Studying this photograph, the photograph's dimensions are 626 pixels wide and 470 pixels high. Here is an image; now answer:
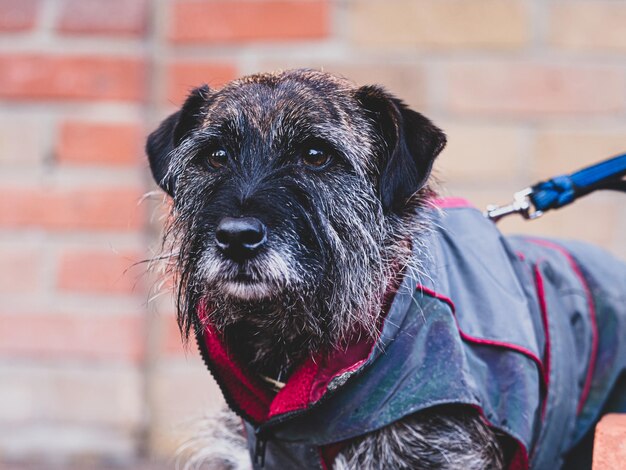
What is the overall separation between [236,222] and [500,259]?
2.49 feet

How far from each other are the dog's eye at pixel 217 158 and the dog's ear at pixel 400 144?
37 cm

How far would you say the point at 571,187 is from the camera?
240 centimetres

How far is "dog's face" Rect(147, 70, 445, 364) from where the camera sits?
1846mm

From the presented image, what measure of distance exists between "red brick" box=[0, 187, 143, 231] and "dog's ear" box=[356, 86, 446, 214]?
169 centimetres

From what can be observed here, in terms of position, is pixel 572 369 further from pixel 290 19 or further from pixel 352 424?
pixel 290 19

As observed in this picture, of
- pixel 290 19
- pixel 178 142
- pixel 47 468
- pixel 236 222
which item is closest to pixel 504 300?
pixel 236 222

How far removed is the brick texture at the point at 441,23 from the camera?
3.50 meters

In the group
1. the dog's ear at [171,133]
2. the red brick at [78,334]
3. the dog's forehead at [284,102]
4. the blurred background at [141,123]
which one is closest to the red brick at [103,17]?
the blurred background at [141,123]

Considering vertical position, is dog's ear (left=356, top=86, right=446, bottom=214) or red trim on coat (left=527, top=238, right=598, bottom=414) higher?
dog's ear (left=356, top=86, right=446, bottom=214)

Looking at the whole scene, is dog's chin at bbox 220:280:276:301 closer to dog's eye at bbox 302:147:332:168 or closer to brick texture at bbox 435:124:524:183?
dog's eye at bbox 302:147:332:168

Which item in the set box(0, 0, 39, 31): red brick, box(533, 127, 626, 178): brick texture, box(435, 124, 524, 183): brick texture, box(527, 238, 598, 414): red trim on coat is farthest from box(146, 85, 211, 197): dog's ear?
box(533, 127, 626, 178): brick texture

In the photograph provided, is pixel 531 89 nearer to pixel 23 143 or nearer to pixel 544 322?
pixel 544 322

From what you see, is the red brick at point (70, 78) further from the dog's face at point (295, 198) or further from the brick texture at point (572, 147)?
the brick texture at point (572, 147)

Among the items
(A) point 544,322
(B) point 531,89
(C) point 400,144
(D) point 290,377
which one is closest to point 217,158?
(C) point 400,144
